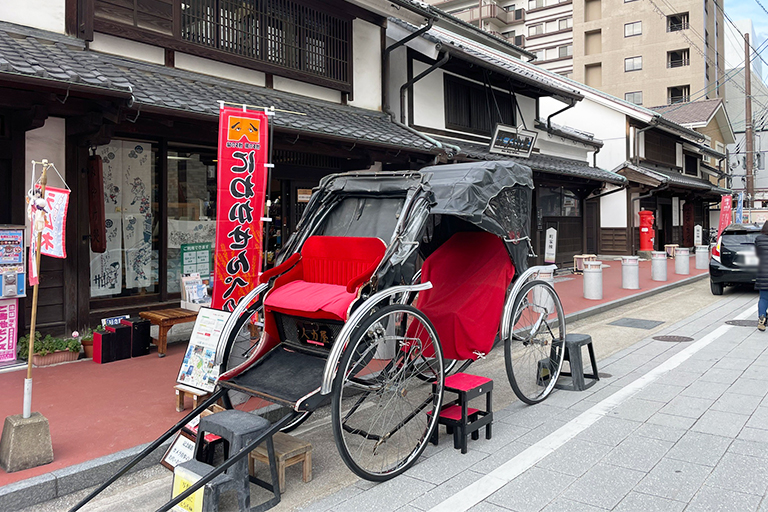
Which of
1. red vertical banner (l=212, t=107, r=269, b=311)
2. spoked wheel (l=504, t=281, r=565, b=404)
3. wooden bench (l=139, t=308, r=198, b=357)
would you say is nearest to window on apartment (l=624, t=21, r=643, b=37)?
spoked wheel (l=504, t=281, r=565, b=404)

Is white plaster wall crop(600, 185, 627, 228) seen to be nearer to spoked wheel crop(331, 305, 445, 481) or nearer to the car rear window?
the car rear window

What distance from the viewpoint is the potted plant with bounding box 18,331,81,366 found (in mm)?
6723

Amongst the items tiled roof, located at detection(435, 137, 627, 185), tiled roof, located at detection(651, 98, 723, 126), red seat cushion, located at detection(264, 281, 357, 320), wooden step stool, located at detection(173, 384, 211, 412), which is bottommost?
wooden step stool, located at detection(173, 384, 211, 412)

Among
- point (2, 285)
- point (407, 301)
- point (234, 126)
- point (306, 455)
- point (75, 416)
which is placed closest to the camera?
point (306, 455)

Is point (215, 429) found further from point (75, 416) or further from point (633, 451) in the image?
point (633, 451)

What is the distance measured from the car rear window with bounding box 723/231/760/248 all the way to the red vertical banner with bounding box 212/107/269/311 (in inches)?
485

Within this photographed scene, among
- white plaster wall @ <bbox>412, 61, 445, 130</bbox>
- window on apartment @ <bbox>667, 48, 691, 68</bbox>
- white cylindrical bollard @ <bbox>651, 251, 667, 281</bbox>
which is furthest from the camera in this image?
window on apartment @ <bbox>667, 48, 691, 68</bbox>

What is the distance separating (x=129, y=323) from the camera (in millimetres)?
7359

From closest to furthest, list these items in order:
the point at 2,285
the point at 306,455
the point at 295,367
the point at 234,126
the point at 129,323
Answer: the point at 306,455
the point at 295,367
the point at 234,126
the point at 2,285
the point at 129,323

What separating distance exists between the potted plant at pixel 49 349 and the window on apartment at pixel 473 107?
33.3ft

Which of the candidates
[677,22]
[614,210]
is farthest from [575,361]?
[677,22]

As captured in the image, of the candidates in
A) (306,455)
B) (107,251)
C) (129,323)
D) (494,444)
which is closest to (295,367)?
(306,455)

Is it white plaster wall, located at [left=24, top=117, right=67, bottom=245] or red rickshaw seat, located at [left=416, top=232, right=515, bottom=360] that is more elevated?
white plaster wall, located at [left=24, top=117, right=67, bottom=245]

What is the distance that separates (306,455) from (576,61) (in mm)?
49810
